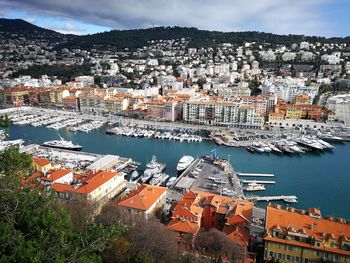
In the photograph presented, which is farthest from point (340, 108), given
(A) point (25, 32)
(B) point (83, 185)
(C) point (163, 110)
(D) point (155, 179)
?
(A) point (25, 32)

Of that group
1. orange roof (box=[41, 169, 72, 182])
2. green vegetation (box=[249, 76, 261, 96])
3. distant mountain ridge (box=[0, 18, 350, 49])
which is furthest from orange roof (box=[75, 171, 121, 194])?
distant mountain ridge (box=[0, 18, 350, 49])

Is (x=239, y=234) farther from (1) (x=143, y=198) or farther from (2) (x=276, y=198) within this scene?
(2) (x=276, y=198)

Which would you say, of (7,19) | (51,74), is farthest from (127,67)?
(7,19)

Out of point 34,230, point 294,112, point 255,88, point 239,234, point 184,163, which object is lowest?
point 184,163

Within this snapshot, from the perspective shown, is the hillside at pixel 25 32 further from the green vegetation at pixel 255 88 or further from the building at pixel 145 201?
the building at pixel 145 201

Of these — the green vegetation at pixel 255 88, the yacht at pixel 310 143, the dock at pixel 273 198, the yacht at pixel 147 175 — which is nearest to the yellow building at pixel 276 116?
the yacht at pixel 310 143

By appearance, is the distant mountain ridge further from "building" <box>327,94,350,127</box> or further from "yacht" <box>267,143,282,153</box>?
"yacht" <box>267,143,282,153</box>

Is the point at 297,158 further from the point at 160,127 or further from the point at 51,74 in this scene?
the point at 51,74
